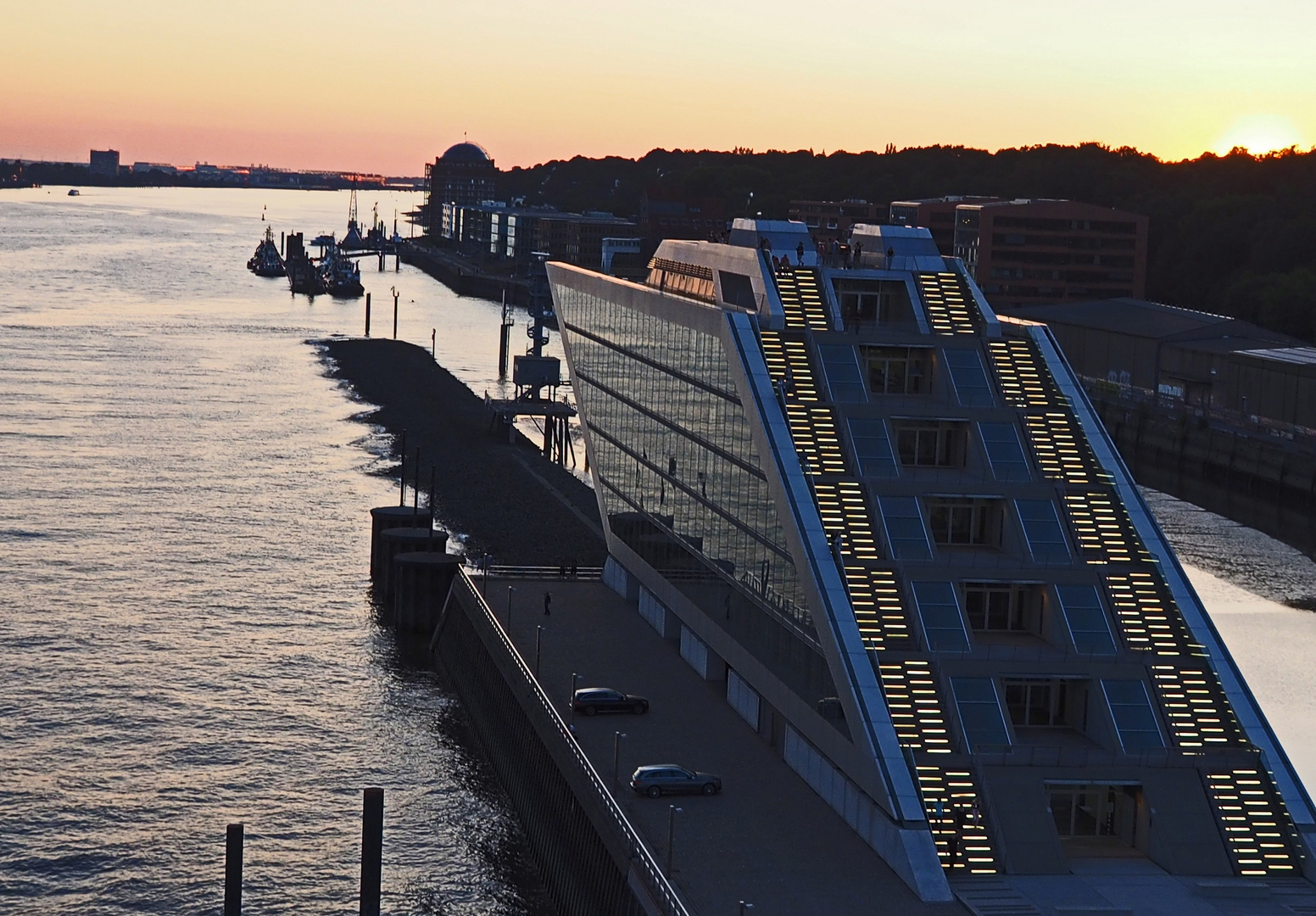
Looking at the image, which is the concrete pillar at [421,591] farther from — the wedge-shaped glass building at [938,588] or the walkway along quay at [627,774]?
the wedge-shaped glass building at [938,588]

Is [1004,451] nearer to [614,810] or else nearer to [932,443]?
[932,443]

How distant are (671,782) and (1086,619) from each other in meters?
9.40

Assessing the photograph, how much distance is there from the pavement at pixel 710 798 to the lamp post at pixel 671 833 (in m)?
0.11

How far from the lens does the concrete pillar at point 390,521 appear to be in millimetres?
70938

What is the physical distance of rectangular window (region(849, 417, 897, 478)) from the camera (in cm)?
4119

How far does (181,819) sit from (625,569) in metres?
17.8

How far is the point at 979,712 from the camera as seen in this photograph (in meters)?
36.9

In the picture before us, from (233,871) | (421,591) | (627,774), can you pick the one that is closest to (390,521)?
(421,591)

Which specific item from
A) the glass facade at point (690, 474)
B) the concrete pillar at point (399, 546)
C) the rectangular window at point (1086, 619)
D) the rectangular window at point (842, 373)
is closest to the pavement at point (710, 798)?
the glass facade at point (690, 474)

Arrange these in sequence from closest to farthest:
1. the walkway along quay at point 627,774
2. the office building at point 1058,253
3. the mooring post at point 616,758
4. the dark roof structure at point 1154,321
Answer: the walkway along quay at point 627,774, the mooring post at point 616,758, the dark roof structure at point 1154,321, the office building at point 1058,253

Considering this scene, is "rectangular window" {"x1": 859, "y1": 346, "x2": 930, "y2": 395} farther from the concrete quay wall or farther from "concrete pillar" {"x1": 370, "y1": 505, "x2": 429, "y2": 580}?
the concrete quay wall

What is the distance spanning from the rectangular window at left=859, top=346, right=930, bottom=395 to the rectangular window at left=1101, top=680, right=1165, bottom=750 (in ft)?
31.6

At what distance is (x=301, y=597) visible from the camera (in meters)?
67.1

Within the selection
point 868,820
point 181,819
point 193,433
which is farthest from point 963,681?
point 193,433
